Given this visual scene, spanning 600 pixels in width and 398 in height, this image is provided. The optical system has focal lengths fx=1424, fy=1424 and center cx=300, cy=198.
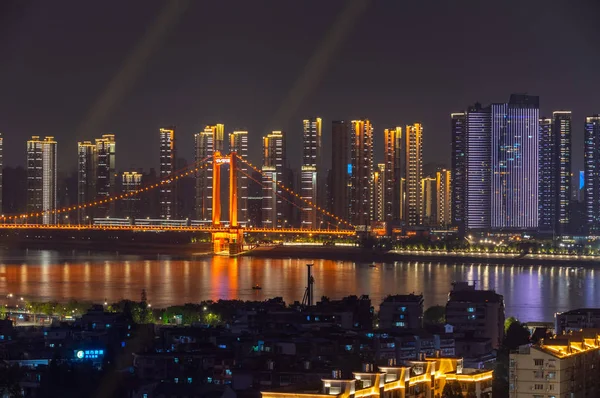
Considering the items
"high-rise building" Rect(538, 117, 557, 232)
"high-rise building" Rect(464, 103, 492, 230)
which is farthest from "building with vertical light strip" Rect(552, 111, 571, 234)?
"high-rise building" Rect(464, 103, 492, 230)

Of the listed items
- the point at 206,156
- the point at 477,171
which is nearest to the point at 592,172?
the point at 477,171

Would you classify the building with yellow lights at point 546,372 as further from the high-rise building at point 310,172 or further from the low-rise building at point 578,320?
the high-rise building at point 310,172

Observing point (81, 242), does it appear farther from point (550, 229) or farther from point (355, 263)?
point (550, 229)

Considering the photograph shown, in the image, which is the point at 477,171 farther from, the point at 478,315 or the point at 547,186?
the point at 478,315

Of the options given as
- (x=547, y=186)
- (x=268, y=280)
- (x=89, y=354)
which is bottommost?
(x=268, y=280)

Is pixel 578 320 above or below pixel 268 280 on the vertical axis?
above

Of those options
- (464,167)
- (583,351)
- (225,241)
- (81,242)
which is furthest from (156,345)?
(464,167)

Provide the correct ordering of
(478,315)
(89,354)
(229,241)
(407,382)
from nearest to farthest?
1. (407,382)
2. (89,354)
3. (478,315)
4. (229,241)
